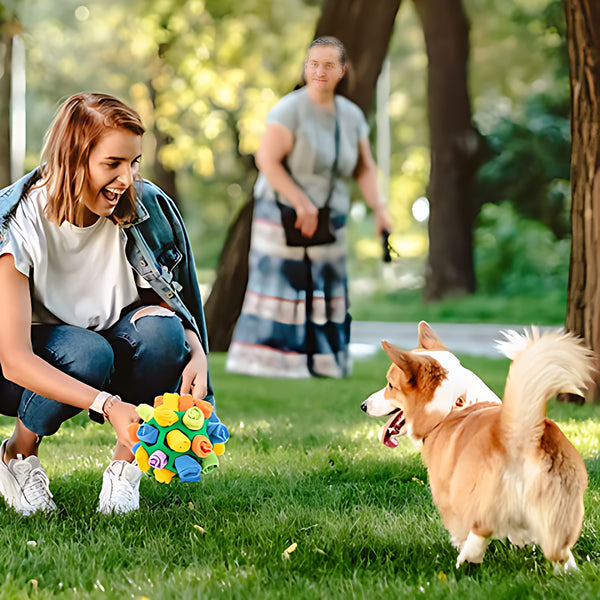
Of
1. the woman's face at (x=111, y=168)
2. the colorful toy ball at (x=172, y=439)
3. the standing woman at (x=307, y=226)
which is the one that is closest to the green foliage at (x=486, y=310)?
the standing woman at (x=307, y=226)

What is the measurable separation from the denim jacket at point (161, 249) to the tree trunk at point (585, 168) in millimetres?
3267

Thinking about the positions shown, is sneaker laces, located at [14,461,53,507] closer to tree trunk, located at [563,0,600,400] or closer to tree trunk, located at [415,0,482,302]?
tree trunk, located at [563,0,600,400]

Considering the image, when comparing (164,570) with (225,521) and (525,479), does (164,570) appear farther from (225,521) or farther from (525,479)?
(525,479)

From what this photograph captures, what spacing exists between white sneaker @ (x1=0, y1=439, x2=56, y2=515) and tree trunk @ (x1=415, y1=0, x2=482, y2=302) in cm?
1499

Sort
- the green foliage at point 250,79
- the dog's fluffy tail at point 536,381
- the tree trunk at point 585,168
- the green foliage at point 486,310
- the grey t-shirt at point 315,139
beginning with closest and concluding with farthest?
the dog's fluffy tail at point 536,381, the tree trunk at point 585,168, the grey t-shirt at point 315,139, the green foliage at point 250,79, the green foliage at point 486,310

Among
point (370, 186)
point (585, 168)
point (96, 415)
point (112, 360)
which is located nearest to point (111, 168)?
point (112, 360)

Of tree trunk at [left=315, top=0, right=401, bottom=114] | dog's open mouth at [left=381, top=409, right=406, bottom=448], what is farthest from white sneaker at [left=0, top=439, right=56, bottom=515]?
tree trunk at [left=315, top=0, right=401, bottom=114]

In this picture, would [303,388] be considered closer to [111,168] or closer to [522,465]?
[111,168]

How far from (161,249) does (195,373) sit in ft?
1.52

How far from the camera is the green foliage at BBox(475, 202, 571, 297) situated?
19422 mm

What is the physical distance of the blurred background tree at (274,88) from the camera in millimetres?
13930

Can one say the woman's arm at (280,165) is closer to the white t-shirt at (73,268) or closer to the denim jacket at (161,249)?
the denim jacket at (161,249)

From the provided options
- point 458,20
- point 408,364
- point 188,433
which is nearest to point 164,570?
point 188,433

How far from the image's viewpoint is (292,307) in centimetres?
756
